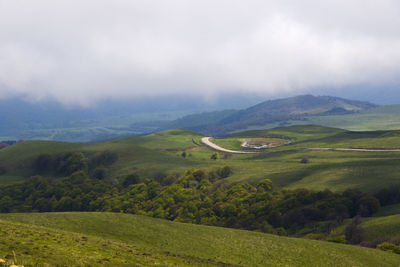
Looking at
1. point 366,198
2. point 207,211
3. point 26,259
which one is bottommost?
point 207,211

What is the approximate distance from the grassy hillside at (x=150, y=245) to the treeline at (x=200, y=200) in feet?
68.6

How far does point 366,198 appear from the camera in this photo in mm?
75438

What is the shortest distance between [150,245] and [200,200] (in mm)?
54256

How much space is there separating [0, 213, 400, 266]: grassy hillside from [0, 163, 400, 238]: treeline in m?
20.9

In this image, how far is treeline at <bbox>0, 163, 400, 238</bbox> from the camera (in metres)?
76.4

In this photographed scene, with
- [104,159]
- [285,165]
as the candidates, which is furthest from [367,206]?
[104,159]

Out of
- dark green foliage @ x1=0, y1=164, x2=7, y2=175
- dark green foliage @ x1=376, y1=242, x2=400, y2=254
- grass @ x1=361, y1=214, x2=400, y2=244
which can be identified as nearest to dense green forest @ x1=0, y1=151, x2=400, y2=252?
grass @ x1=361, y1=214, x2=400, y2=244

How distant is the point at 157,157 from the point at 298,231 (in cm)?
10938

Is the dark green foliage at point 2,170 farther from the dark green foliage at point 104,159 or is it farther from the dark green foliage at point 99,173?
the dark green foliage at point 99,173

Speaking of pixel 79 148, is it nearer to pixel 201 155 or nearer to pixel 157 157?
pixel 157 157

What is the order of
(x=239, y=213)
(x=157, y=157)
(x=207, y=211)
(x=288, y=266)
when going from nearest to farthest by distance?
(x=288, y=266) < (x=239, y=213) < (x=207, y=211) < (x=157, y=157)

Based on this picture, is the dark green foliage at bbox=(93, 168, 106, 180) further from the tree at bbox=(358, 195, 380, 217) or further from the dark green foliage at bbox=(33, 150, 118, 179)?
the tree at bbox=(358, 195, 380, 217)

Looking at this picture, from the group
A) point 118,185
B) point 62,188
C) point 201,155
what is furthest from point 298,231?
point 201,155

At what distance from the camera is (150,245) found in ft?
165
